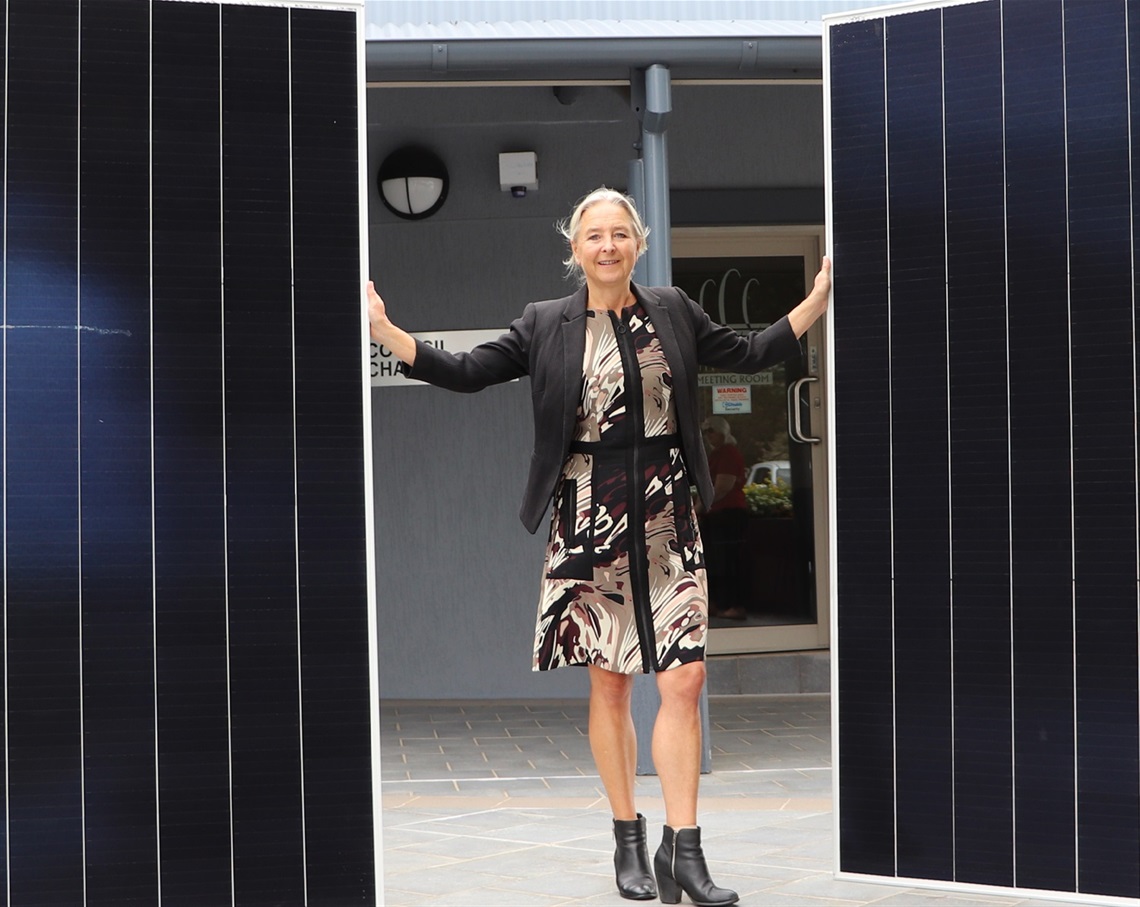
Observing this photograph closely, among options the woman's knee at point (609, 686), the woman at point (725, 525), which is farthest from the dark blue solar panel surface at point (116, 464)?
the woman at point (725, 525)

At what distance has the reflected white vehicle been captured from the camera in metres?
8.02

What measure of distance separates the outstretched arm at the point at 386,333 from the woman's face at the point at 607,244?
53cm

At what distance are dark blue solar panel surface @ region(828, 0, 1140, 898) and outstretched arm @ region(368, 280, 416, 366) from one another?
1186 mm

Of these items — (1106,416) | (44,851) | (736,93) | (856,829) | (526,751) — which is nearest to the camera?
(44,851)

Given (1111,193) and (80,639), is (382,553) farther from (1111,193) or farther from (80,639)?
(1111,193)

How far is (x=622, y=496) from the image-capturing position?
3863 millimetres

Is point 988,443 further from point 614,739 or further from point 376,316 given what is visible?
point 376,316

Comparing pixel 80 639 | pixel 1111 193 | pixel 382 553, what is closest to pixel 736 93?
pixel 382 553

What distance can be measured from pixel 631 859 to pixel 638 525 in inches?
35.9

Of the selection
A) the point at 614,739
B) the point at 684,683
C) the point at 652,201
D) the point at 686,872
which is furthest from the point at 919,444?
the point at 652,201

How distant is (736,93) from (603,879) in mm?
4770

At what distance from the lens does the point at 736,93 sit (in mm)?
7672

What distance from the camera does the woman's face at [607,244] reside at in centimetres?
392

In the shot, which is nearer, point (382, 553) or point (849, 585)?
point (849, 585)
